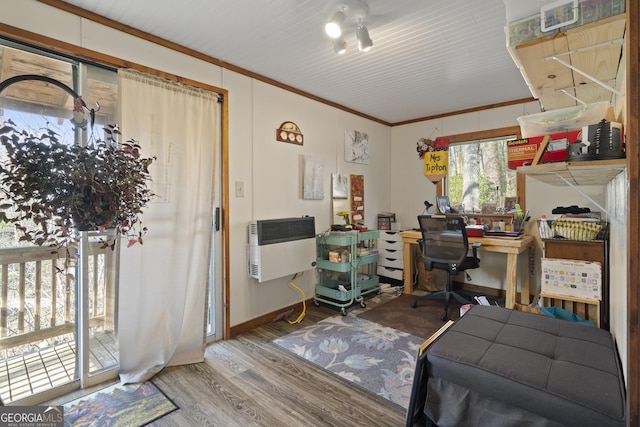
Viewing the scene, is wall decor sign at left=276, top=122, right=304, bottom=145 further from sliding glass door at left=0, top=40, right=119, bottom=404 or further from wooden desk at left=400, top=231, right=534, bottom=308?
wooden desk at left=400, top=231, right=534, bottom=308

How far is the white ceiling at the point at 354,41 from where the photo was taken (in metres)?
1.92

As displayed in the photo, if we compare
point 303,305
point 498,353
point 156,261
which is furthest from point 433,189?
point 156,261

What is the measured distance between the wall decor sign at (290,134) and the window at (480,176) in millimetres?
2170

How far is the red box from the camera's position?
130cm

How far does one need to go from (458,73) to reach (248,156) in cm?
208

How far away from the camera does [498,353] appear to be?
1.38 metres

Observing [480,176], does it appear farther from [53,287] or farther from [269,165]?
[53,287]

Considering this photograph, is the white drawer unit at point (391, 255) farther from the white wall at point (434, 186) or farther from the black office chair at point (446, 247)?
the black office chair at point (446, 247)

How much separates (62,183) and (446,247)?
10.1 ft

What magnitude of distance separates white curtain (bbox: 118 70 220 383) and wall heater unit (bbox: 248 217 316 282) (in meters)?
0.48

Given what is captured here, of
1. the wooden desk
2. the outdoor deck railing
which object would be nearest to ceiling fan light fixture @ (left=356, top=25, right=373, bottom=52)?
the outdoor deck railing

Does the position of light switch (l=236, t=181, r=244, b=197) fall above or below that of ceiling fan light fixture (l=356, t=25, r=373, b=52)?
below

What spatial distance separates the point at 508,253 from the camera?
3.12 metres

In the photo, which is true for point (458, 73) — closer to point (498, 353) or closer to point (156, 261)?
point (498, 353)
